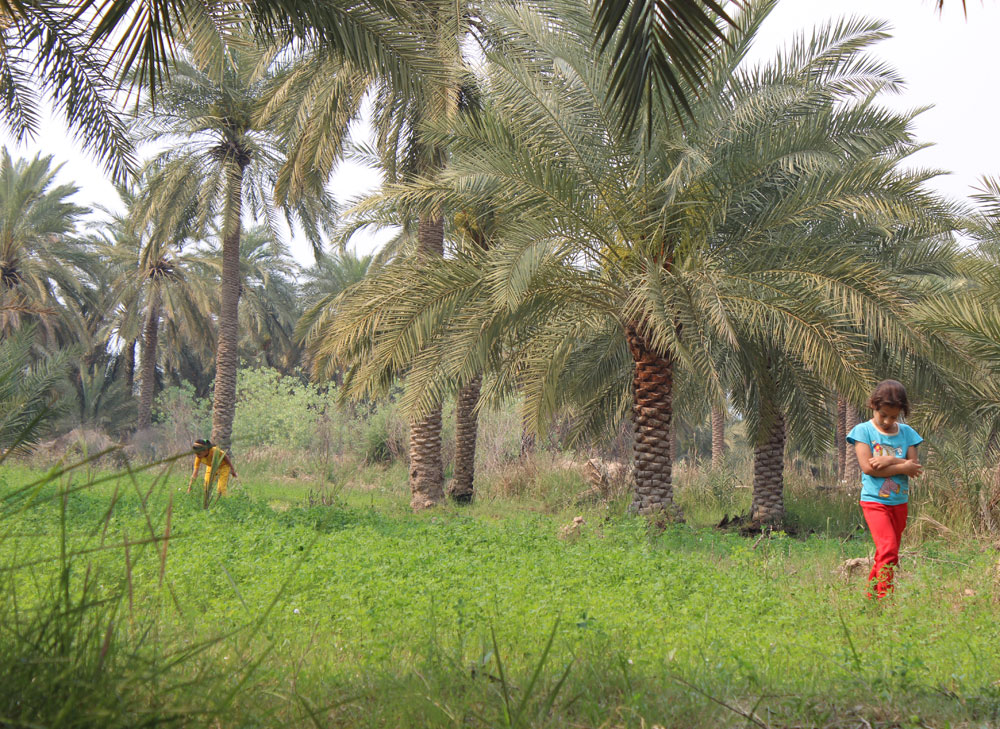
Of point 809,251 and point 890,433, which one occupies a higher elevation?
point 809,251

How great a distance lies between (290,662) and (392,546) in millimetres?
4826

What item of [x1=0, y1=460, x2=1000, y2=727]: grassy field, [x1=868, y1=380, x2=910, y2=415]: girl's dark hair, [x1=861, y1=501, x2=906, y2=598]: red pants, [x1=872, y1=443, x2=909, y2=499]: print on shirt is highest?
[x1=868, y1=380, x2=910, y2=415]: girl's dark hair

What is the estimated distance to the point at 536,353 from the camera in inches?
523

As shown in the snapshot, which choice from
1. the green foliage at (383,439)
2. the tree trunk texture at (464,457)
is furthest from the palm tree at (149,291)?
the tree trunk texture at (464,457)

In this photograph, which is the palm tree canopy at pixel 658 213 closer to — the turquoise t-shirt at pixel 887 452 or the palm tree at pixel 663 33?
the turquoise t-shirt at pixel 887 452

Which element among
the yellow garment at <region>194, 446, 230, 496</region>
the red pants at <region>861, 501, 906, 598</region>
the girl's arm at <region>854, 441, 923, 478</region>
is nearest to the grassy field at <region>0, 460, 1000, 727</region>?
the red pants at <region>861, 501, 906, 598</region>

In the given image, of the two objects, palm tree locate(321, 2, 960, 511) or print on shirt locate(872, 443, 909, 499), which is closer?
print on shirt locate(872, 443, 909, 499)

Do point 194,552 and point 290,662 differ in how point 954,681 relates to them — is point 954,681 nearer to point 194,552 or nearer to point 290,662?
point 290,662

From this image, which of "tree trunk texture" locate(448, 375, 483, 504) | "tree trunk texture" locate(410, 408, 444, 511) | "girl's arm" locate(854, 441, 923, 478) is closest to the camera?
"girl's arm" locate(854, 441, 923, 478)

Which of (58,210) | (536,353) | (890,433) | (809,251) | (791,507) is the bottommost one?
(791,507)

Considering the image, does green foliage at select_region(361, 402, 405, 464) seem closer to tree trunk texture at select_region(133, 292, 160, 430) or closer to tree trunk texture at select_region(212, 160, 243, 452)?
tree trunk texture at select_region(212, 160, 243, 452)

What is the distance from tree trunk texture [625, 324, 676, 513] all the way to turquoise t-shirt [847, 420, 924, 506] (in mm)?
6505

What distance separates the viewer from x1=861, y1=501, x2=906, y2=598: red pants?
20.2ft

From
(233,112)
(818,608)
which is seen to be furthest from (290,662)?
(233,112)
